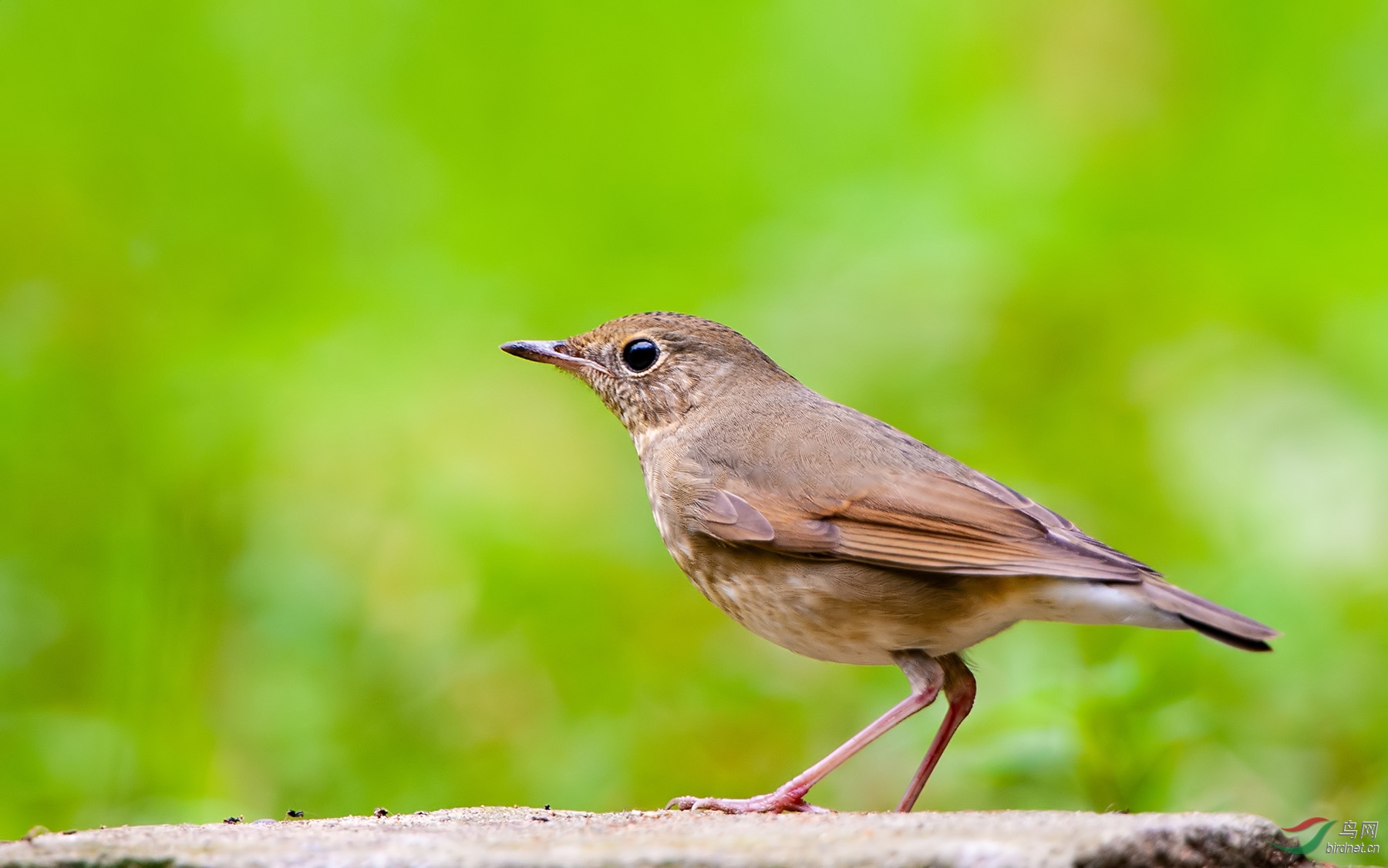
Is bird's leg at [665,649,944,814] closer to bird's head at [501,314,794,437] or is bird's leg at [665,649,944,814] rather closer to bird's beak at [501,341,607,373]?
bird's head at [501,314,794,437]

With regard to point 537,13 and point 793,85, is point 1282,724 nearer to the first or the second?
point 793,85

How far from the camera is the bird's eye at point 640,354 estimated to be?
476 centimetres

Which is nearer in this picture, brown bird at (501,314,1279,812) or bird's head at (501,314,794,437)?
brown bird at (501,314,1279,812)

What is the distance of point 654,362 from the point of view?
475cm

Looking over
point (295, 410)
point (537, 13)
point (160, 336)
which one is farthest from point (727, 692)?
point (537, 13)

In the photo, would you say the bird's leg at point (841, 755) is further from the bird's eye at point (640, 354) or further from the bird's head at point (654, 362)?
the bird's eye at point (640, 354)

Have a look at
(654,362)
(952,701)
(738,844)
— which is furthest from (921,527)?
(738,844)

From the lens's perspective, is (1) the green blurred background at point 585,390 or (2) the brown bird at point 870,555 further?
(1) the green blurred background at point 585,390

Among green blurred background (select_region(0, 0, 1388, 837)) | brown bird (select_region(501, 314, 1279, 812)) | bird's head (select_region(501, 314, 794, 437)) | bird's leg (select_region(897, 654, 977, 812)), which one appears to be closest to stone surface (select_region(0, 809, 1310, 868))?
brown bird (select_region(501, 314, 1279, 812))

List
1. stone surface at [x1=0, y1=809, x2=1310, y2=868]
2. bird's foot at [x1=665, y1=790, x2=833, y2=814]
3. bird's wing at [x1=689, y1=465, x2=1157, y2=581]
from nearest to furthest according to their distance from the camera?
stone surface at [x1=0, y1=809, x2=1310, y2=868] < bird's wing at [x1=689, y1=465, x2=1157, y2=581] < bird's foot at [x1=665, y1=790, x2=833, y2=814]

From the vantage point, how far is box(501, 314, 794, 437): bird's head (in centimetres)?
471

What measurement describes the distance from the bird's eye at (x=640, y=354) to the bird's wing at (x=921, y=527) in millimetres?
723

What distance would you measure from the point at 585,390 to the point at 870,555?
3.74 m

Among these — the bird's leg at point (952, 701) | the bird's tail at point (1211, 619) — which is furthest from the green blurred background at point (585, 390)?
the bird's tail at point (1211, 619)
